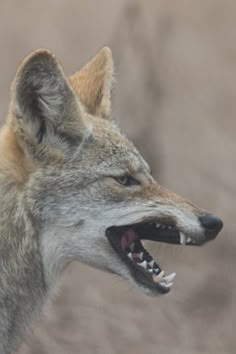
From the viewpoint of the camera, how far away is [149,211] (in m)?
3.31

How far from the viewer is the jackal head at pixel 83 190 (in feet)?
10.5

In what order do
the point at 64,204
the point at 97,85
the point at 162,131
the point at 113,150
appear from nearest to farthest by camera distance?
the point at 64,204 → the point at 113,150 → the point at 97,85 → the point at 162,131

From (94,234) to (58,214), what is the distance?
0.15m

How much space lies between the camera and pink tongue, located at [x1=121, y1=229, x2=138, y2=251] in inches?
132

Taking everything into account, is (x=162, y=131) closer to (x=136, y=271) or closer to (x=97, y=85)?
(x=97, y=85)

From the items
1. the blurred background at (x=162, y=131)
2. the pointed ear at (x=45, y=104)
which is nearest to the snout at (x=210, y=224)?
the pointed ear at (x=45, y=104)

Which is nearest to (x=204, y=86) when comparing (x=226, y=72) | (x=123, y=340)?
(x=226, y=72)

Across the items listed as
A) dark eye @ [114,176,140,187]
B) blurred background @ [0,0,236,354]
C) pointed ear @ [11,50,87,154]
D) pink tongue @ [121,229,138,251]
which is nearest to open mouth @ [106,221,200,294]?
pink tongue @ [121,229,138,251]

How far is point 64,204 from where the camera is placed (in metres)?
3.24

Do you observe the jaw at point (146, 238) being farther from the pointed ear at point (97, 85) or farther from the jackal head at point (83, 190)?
the pointed ear at point (97, 85)

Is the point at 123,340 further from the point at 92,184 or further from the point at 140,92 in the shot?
the point at 92,184

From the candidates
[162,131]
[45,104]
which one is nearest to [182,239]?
[45,104]

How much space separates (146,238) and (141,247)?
0.11ft

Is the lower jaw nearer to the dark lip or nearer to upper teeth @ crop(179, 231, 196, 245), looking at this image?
the dark lip
